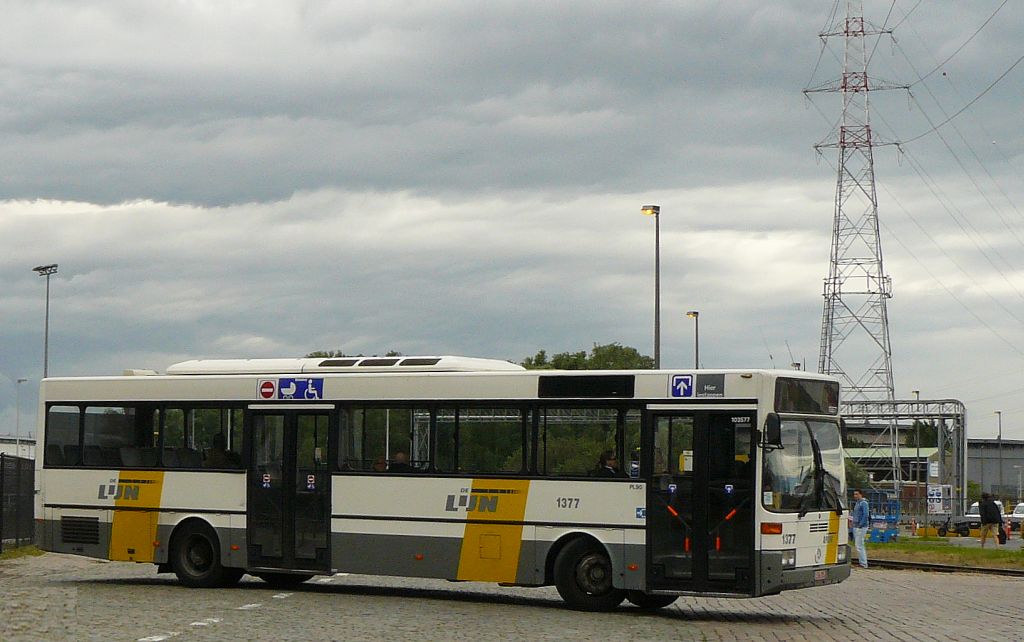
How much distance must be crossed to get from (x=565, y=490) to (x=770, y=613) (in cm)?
311

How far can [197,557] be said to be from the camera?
70.7 feet

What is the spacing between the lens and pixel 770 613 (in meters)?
18.8

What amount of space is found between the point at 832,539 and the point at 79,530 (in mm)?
11512

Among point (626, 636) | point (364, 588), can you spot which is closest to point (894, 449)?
point (364, 588)

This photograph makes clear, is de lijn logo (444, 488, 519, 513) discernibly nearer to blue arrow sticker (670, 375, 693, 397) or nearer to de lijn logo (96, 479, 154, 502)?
blue arrow sticker (670, 375, 693, 397)

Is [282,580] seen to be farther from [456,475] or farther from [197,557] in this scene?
[456,475]

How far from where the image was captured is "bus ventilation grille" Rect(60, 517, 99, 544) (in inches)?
874

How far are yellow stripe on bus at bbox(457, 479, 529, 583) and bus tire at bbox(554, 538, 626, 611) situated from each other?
0.70m

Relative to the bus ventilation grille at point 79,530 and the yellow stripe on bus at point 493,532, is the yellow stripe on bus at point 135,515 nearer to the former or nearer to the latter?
the bus ventilation grille at point 79,530

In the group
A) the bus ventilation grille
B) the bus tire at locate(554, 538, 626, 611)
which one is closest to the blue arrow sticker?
the bus tire at locate(554, 538, 626, 611)

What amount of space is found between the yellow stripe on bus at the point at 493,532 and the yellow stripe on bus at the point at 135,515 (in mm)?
5286

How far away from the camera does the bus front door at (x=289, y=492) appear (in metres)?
20.4

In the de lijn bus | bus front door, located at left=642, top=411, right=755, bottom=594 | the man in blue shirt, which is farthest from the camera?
the man in blue shirt

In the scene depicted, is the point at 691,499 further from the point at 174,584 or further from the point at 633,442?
the point at 174,584
